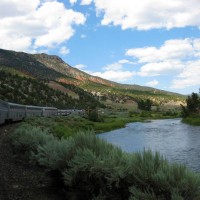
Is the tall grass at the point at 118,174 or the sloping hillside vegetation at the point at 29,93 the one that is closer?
the tall grass at the point at 118,174

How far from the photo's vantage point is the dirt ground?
9.61 metres

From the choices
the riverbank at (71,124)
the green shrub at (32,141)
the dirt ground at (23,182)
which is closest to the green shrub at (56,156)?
the dirt ground at (23,182)

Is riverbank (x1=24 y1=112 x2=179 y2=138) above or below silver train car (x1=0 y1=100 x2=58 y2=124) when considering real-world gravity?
below

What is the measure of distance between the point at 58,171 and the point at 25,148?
18.0ft

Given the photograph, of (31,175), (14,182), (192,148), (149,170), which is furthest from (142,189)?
(192,148)

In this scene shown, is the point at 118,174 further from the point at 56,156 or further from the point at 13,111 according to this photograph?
the point at 13,111

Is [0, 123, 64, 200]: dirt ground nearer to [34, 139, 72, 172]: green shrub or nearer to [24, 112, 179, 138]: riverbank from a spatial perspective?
[34, 139, 72, 172]: green shrub

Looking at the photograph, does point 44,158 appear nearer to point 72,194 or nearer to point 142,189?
point 72,194

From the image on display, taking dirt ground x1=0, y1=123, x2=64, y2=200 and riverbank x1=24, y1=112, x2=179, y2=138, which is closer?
dirt ground x1=0, y1=123, x2=64, y2=200

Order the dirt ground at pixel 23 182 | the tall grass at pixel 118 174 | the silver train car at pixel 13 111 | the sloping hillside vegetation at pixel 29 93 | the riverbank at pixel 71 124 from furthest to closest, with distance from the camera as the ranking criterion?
the sloping hillside vegetation at pixel 29 93 → the silver train car at pixel 13 111 → the riverbank at pixel 71 124 → the dirt ground at pixel 23 182 → the tall grass at pixel 118 174

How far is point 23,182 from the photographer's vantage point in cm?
1095

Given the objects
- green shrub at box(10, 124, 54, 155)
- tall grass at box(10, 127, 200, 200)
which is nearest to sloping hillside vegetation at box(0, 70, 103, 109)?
green shrub at box(10, 124, 54, 155)

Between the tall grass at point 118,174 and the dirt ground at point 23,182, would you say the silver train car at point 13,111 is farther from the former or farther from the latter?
the tall grass at point 118,174

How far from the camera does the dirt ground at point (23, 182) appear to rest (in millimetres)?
9605
